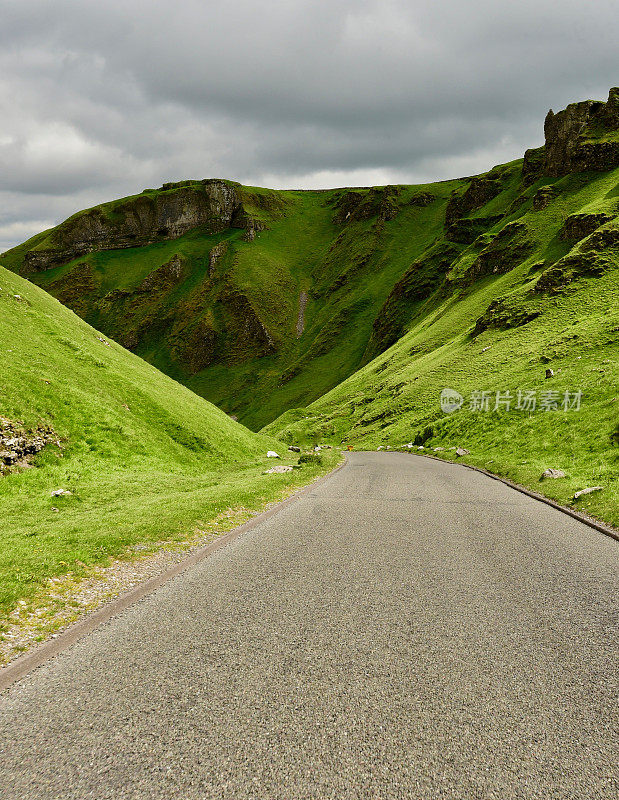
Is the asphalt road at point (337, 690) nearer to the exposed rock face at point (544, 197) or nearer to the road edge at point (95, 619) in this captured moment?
the road edge at point (95, 619)

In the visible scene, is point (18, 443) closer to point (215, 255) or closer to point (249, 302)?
point (249, 302)

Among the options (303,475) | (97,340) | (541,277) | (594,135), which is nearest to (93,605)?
(303,475)

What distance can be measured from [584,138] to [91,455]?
120m

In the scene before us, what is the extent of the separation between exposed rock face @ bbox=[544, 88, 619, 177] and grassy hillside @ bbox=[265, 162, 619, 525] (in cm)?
331

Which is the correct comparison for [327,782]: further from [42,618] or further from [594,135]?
[594,135]

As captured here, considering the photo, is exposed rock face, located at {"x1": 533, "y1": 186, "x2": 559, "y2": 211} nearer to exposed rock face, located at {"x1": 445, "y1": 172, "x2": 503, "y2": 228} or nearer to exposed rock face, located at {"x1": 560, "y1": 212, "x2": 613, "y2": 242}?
exposed rock face, located at {"x1": 560, "y1": 212, "x2": 613, "y2": 242}

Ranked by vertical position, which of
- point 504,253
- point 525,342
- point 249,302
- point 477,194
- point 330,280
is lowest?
point 525,342

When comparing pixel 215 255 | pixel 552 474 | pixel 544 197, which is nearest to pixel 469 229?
pixel 544 197

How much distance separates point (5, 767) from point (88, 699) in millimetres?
983

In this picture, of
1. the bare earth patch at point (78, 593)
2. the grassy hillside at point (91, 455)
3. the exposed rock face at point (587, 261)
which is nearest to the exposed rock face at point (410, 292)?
the exposed rock face at point (587, 261)

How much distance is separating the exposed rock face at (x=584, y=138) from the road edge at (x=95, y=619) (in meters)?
116

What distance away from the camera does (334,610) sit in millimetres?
6820

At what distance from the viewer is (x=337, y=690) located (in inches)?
190

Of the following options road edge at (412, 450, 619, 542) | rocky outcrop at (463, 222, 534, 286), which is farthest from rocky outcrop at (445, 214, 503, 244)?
road edge at (412, 450, 619, 542)
